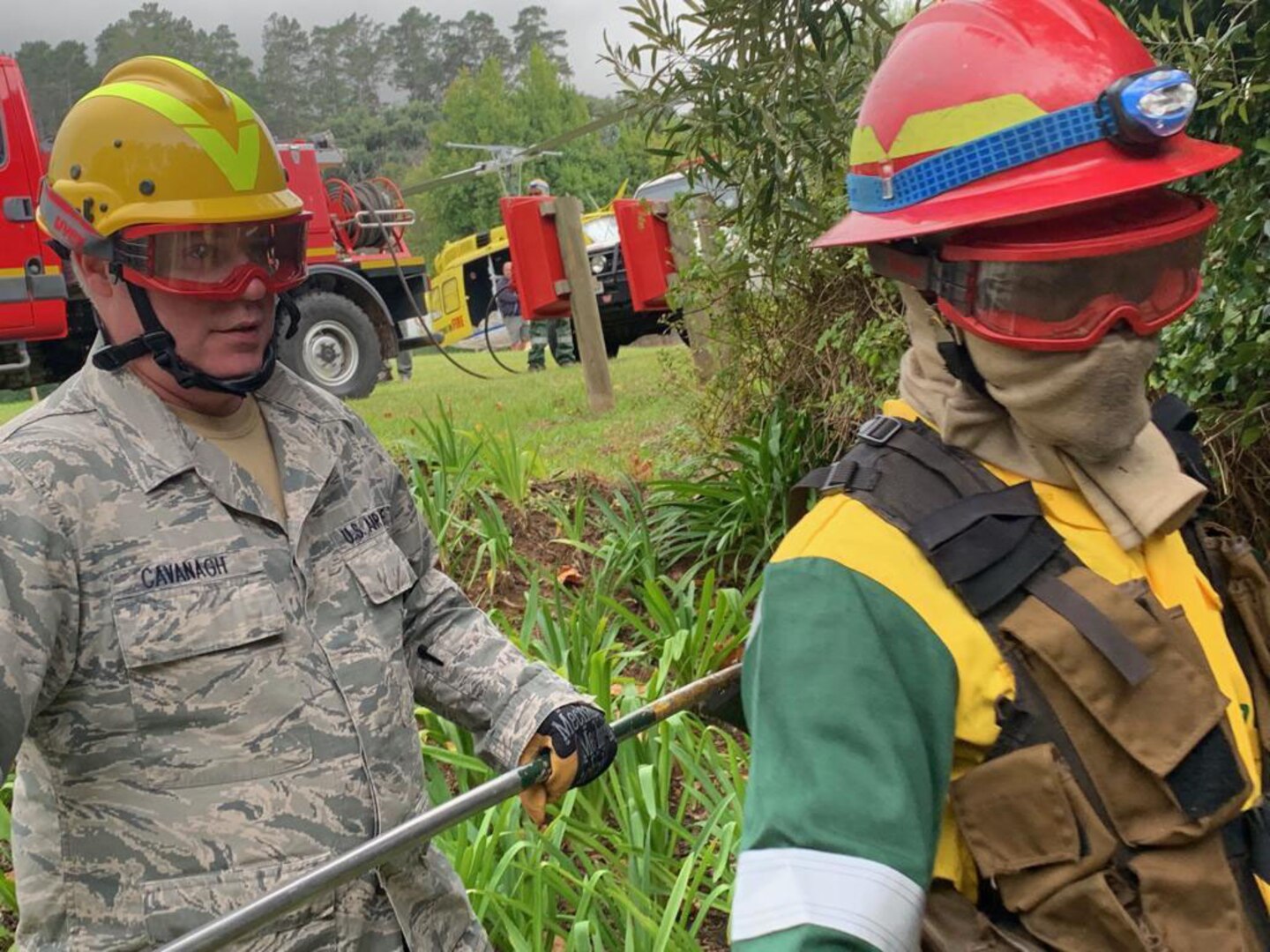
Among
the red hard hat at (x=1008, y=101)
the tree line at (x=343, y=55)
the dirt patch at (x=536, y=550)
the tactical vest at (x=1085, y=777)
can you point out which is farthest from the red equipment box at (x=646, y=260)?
the tree line at (x=343, y=55)

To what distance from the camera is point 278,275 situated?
2.28 m

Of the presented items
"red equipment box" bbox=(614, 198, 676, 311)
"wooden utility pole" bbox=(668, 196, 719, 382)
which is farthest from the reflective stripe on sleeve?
"red equipment box" bbox=(614, 198, 676, 311)

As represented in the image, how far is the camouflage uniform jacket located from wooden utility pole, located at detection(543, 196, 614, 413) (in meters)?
6.18

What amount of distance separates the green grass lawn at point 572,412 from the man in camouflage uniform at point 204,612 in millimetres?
3630

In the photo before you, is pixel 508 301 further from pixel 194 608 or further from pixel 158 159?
pixel 194 608

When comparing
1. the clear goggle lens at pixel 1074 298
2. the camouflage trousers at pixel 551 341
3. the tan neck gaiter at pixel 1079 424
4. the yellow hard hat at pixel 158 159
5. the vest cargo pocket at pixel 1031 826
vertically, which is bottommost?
the camouflage trousers at pixel 551 341

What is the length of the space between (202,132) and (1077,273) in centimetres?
151

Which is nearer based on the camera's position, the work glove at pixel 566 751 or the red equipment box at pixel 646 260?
the work glove at pixel 566 751

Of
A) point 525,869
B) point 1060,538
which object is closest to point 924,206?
point 1060,538

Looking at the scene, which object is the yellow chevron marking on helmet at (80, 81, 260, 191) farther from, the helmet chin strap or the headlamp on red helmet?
the headlamp on red helmet

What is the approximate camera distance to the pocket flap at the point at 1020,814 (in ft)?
4.27

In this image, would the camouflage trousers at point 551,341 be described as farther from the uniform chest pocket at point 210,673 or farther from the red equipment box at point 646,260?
the uniform chest pocket at point 210,673

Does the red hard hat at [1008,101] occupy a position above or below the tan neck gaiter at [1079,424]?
above

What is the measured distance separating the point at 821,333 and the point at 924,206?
3700mm
